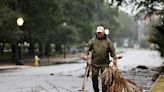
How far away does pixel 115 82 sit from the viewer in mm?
12211

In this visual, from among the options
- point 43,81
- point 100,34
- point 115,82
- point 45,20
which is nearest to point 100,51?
point 100,34

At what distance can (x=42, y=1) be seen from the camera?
51.9m

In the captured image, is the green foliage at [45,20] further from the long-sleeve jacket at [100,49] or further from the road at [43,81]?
the long-sleeve jacket at [100,49]

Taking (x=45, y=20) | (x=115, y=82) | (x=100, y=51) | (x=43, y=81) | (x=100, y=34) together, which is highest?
(x=45, y=20)

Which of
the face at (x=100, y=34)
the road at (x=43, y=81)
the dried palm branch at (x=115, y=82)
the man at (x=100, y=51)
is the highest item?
the face at (x=100, y=34)

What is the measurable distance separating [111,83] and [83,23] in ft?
229

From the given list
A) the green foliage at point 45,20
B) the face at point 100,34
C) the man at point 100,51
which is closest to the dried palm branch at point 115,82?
the man at point 100,51

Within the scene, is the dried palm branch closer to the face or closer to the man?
the man

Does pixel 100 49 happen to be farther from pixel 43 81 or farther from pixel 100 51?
pixel 43 81

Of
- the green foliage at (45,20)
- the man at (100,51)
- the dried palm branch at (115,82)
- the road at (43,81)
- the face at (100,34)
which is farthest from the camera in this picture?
the green foliage at (45,20)

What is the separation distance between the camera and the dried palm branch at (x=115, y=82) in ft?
39.8

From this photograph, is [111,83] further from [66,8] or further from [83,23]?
[83,23]

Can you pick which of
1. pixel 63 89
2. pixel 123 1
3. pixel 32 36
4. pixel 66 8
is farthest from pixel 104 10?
pixel 63 89

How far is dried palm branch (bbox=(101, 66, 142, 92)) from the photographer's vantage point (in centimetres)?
1212
